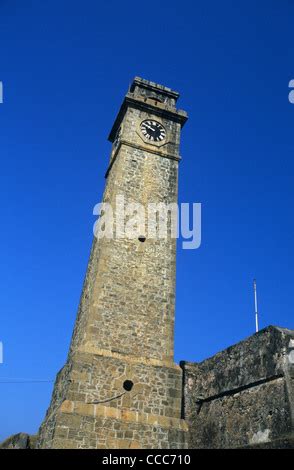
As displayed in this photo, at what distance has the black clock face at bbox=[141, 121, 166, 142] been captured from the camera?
17.1 metres

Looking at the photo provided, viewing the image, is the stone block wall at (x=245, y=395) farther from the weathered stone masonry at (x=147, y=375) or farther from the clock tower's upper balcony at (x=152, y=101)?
the clock tower's upper balcony at (x=152, y=101)

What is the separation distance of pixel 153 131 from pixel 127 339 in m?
9.13

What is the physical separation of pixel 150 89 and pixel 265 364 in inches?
523

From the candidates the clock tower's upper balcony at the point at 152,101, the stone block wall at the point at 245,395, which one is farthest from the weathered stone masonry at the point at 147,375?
the clock tower's upper balcony at the point at 152,101

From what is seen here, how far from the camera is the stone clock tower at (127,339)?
11352mm

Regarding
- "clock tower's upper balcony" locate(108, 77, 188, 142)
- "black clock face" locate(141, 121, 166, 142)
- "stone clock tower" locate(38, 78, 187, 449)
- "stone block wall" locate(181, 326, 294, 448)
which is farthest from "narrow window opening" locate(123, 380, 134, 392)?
"clock tower's upper balcony" locate(108, 77, 188, 142)

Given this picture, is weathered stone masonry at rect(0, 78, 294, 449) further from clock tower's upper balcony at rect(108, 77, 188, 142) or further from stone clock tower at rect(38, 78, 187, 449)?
clock tower's upper balcony at rect(108, 77, 188, 142)

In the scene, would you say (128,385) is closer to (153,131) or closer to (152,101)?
(153,131)

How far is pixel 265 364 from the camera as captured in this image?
10.4 m

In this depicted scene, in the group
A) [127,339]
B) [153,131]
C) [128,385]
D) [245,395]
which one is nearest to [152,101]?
[153,131]

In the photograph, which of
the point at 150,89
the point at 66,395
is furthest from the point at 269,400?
the point at 150,89

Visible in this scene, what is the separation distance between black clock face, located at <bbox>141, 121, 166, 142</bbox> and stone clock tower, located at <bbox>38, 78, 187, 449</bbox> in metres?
0.10

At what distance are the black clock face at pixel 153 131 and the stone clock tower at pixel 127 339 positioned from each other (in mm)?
98
